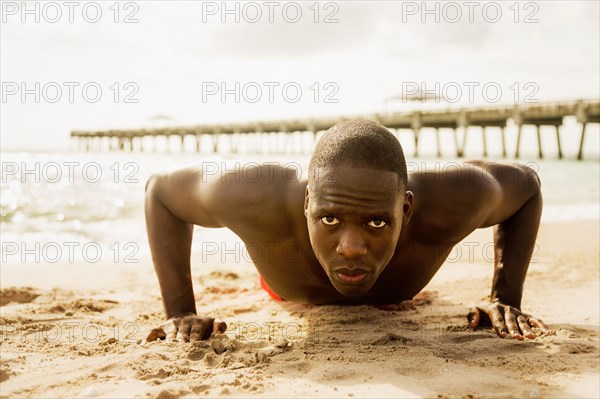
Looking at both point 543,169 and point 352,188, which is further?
point 543,169

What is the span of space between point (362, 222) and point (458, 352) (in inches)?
32.5

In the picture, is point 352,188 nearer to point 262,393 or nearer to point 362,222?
point 362,222

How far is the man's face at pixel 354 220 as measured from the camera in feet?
8.53

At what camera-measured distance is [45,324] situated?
11.7ft

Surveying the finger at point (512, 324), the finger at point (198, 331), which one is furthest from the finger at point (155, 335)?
the finger at point (512, 324)

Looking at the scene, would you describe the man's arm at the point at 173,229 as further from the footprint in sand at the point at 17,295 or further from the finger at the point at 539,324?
the finger at the point at 539,324

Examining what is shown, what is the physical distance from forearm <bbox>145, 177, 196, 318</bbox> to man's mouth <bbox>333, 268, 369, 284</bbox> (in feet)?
3.86

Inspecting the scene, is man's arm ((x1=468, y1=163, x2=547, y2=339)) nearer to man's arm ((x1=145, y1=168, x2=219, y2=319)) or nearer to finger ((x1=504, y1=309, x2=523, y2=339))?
finger ((x1=504, y1=309, x2=523, y2=339))

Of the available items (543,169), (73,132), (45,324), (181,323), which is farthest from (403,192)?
(73,132)

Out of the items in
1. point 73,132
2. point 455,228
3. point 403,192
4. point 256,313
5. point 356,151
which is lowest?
point 256,313

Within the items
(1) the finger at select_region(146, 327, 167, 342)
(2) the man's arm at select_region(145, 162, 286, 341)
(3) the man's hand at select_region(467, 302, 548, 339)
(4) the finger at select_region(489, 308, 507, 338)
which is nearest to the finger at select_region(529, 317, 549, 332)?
(3) the man's hand at select_region(467, 302, 548, 339)

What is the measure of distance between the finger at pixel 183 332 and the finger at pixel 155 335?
0.09 m

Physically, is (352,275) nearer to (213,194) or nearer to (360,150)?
(360,150)

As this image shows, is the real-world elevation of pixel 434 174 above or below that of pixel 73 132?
below
